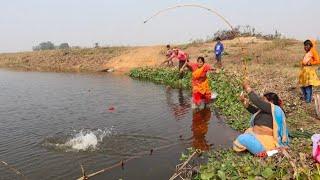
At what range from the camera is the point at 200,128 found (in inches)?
446

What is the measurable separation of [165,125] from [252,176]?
5.69m

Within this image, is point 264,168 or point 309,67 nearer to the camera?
point 264,168

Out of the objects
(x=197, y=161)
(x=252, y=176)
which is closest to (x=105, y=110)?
(x=197, y=161)

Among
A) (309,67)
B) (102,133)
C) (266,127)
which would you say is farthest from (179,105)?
(266,127)

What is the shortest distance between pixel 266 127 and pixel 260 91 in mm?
6099

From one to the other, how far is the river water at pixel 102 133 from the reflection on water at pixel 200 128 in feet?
0.06

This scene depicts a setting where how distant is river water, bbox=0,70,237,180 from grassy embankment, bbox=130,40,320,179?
936mm

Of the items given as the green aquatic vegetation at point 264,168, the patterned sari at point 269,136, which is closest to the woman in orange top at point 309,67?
the patterned sari at point 269,136

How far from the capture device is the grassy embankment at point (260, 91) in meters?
6.30

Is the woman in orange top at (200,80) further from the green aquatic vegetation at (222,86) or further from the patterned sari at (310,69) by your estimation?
the patterned sari at (310,69)

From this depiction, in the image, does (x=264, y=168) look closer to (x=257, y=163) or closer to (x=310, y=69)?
(x=257, y=163)

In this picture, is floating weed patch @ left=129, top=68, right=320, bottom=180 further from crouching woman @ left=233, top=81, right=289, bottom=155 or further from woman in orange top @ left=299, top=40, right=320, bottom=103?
woman in orange top @ left=299, top=40, right=320, bottom=103

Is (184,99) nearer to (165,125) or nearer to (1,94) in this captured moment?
(165,125)

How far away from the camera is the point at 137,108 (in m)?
14.6
